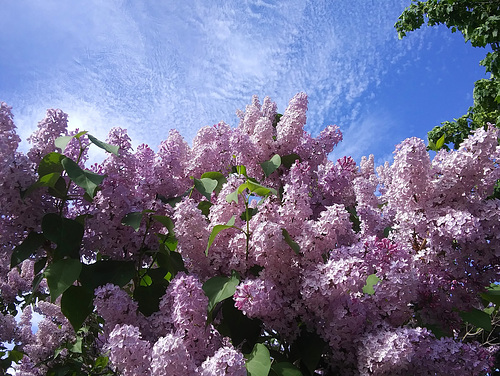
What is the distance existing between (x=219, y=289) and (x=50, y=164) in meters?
0.97

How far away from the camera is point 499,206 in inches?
77.7

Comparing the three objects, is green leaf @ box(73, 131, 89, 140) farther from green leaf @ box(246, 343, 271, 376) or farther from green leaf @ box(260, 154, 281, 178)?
green leaf @ box(246, 343, 271, 376)

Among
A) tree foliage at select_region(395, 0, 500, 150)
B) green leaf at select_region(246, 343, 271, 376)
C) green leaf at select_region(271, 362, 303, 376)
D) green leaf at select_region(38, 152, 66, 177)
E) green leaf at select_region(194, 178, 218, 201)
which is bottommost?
green leaf at select_region(271, 362, 303, 376)

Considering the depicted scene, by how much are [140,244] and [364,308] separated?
41.4 inches

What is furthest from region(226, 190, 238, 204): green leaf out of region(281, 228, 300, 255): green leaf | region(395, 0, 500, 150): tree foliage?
region(395, 0, 500, 150): tree foliage


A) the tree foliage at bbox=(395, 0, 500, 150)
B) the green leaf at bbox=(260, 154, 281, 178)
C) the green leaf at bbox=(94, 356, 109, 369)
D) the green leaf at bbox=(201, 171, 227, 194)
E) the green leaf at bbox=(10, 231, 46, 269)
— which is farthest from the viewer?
the tree foliage at bbox=(395, 0, 500, 150)

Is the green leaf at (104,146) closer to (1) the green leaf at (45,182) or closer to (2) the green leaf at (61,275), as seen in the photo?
(1) the green leaf at (45,182)

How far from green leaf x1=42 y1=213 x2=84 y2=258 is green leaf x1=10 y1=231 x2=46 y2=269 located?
15cm

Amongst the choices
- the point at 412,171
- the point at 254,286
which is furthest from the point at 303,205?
the point at 412,171

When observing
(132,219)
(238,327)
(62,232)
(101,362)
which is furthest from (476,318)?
(101,362)

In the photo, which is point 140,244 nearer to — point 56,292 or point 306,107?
point 56,292

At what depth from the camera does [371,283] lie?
1.89 metres

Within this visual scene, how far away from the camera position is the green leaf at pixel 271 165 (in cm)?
222

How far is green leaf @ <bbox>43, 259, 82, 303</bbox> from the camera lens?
1807mm
